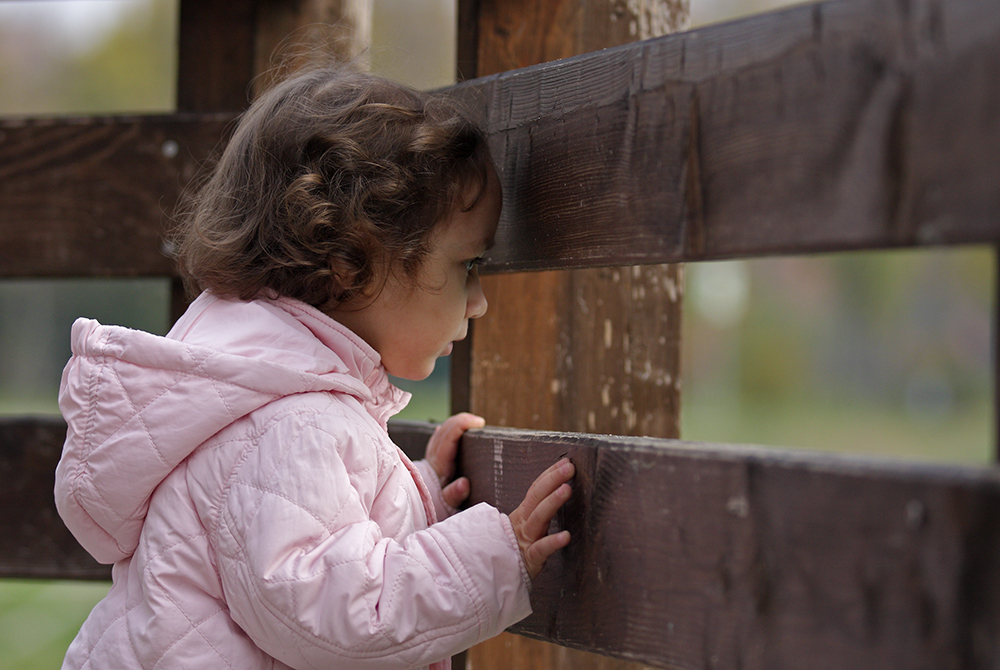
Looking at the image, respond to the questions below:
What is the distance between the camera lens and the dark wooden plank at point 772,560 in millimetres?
Answer: 744

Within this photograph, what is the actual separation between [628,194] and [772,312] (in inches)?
1824

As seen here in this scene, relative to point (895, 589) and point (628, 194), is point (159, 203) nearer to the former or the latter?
point (628, 194)

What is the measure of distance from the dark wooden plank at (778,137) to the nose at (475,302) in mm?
218

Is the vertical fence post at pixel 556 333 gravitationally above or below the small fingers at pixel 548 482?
above

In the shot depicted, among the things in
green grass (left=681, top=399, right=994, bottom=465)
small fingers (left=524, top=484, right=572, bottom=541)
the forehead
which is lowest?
green grass (left=681, top=399, right=994, bottom=465)

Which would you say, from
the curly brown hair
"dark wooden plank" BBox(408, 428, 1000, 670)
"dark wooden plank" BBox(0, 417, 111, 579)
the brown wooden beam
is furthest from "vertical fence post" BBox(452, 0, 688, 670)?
"dark wooden plank" BBox(0, 417, 111, 579)

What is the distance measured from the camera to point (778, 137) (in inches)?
Result: 34.6

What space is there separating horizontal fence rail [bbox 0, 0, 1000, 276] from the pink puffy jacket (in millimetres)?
355

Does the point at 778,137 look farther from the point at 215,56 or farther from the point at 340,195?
the point at 215,56

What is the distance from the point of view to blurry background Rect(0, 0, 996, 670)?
80.7ft

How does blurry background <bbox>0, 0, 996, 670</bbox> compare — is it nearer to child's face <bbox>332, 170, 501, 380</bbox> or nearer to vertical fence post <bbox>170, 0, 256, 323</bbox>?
vertical fence post <bbox>170, 0, 256, 323</bbox>

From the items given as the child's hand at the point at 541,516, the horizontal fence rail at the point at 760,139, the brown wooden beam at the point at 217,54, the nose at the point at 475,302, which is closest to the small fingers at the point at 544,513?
the child's hand at the point at 541,516

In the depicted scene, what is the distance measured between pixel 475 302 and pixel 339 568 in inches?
19.4

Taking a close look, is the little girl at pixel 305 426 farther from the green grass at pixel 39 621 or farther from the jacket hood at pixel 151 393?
the green grass at pixel 39 621
